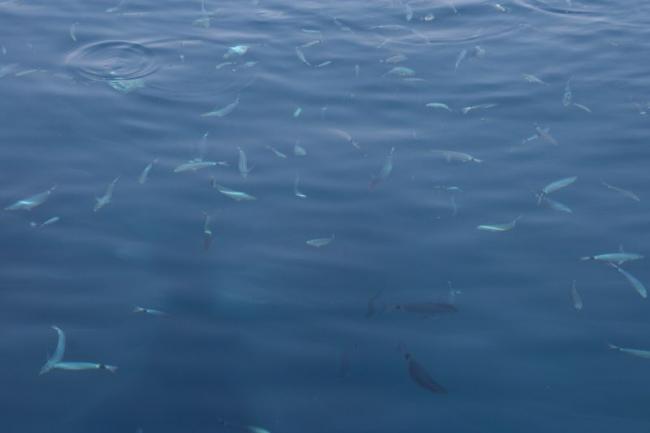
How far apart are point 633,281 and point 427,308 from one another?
143cm

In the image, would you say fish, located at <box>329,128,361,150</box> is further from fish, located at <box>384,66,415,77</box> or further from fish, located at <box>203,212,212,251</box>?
fish, located at <box>203,212,212,251</box>

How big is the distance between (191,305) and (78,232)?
1.17 m

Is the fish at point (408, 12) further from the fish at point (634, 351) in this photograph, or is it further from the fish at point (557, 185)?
the fish at point (634, 351)

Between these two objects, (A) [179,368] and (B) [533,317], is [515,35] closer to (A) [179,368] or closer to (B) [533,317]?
(B) [533,317]

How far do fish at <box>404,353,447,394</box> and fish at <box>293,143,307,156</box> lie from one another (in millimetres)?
2367

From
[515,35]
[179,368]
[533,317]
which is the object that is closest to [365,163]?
[533,317]

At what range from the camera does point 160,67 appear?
752 cm

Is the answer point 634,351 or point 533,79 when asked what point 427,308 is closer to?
point 634,351

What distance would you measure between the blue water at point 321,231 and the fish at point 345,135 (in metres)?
0.03

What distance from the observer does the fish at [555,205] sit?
543 cm

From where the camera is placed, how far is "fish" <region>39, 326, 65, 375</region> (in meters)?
4.15

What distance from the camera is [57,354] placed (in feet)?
13.9

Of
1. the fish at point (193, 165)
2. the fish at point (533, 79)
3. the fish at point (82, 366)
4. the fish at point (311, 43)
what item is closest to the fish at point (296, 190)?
the fish at point (193, 165)

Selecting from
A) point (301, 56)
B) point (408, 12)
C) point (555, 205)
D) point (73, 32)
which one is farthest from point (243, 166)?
point (408, 12)
